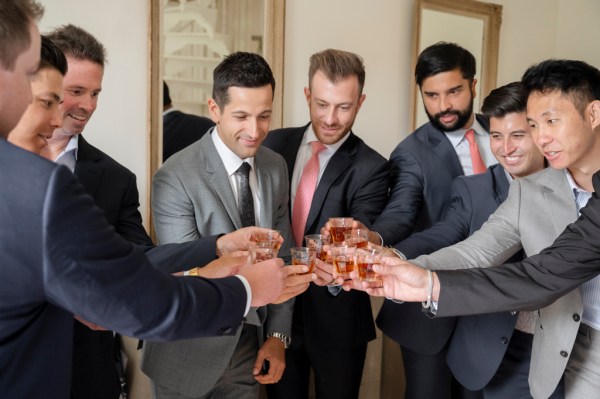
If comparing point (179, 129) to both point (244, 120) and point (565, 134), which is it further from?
point (565, 134)

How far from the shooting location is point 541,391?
2.12 m

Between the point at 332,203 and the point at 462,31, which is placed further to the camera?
the point at 462,31

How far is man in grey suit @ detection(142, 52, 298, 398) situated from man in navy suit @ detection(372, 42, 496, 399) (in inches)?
22.3

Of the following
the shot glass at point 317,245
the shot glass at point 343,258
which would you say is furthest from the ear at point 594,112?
the shot glass at point 317,245

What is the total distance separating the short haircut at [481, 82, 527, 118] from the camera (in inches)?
106

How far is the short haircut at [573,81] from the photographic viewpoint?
2178 mm

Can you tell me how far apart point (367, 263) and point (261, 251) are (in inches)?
14.6

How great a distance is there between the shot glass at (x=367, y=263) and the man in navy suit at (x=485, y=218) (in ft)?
1.56

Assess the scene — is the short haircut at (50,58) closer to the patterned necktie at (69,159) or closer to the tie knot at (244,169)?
the patterned necktie at (69,159)

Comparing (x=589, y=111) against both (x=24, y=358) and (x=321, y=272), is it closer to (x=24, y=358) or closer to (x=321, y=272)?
(x=321, y=272)

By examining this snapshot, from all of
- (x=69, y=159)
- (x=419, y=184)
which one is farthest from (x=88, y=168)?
(x=419, y=184)

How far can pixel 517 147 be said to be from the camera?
271 centimetres

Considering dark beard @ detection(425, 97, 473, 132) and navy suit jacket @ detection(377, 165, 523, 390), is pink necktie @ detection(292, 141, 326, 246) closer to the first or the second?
navy suit jacket @ detection(377, 165, 523, 390)

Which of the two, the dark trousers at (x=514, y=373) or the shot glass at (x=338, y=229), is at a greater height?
the shot glass at (x=338, y=229)
